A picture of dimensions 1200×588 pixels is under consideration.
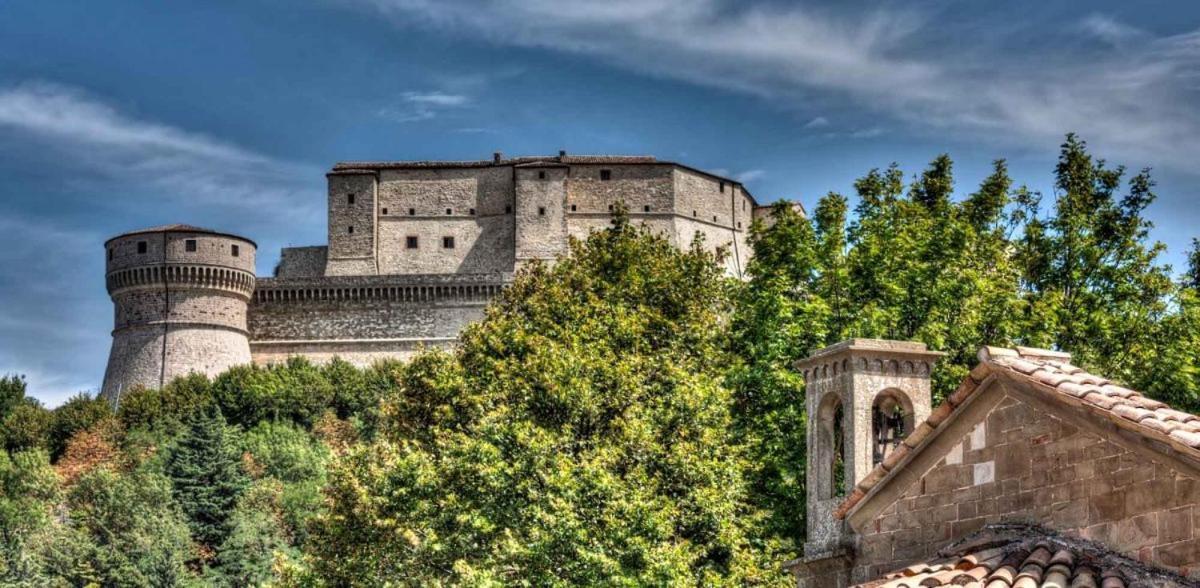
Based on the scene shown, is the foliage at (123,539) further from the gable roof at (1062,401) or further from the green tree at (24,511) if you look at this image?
the gable roof at (1062,401)

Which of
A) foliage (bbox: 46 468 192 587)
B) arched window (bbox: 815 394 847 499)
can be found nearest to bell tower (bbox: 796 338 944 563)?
arched window (bbox: 815 394 847 499)

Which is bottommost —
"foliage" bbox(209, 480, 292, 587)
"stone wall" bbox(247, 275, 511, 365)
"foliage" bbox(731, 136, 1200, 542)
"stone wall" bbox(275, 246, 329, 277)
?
"foliage" bbox(209, 480, 292, 587)

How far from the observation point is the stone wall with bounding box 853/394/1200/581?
9.69 metres

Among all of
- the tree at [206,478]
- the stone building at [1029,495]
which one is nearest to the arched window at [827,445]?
the stone building at [1029,495]

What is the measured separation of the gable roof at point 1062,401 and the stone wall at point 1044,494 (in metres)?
0.13

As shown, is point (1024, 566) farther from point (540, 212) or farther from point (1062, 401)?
point (540, 212)

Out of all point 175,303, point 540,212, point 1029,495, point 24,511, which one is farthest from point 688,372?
point 540,212

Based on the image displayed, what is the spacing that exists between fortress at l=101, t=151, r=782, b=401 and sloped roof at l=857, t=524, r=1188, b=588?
73.1 meters

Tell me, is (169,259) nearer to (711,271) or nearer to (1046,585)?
(711,271)

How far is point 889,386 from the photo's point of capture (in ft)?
46.4

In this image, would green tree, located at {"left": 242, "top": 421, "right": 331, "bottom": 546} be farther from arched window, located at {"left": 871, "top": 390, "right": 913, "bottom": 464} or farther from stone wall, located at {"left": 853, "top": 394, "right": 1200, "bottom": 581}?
stone wall, located at {"left": 853, "top": 394, "right": 1200, "bottom": 581}

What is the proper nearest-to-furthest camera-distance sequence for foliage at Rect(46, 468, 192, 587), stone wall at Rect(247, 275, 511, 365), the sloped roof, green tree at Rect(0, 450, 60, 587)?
the sloped roof → foliage at Rect(46, 468, 192, 587) → green tree at Rect(0, 450, 60, 587) → stone wall at Rect(247, 275, 511, 365)

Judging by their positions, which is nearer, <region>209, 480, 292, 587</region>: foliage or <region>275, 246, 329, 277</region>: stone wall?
<region>209, 480, 292, 587</region>: foliage

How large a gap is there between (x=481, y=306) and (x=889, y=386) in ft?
233
